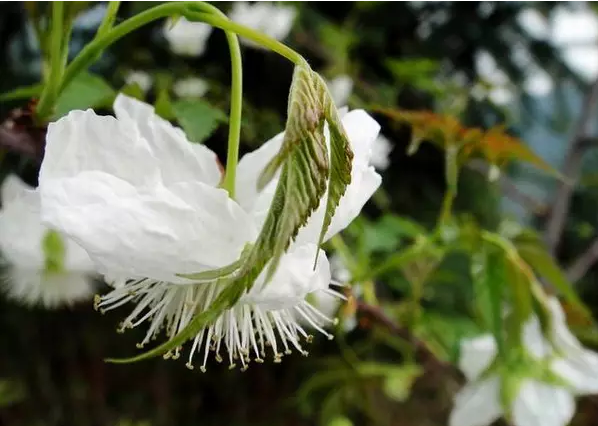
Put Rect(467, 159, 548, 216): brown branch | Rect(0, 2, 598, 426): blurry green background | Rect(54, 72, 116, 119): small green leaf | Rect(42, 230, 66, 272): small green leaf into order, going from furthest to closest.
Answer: Rect(467, 159, 548, 216): brown branch < Rect(0, 2, 598, 426): blurry green background < Rect(42, 230, 66, 272): small green leaf < Rect(54, 72, 116, 119): small green leaf

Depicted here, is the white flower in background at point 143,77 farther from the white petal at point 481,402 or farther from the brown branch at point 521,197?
the brown branch at point 521,197

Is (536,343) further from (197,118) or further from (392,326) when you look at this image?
(197,118)

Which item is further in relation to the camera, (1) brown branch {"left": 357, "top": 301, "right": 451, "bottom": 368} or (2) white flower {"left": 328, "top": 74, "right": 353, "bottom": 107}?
(2) white flower {"left": 328, "top": 74, "right": 353, "bottom": 107}

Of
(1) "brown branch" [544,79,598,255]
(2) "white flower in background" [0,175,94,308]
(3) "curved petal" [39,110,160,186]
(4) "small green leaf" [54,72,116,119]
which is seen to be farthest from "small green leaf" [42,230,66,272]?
(1) "brown branch" [544,79,598,255]

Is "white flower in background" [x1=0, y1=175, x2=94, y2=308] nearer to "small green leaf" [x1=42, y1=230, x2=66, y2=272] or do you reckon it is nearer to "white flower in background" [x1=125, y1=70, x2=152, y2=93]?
"small green leaf" [x1=42, y1=230, x2=66, y2=272]

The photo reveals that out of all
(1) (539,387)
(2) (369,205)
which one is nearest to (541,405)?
(1) (539,387)

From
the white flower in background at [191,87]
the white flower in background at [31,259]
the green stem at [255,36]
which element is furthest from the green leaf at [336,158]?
the white flower in background at [191,87]
